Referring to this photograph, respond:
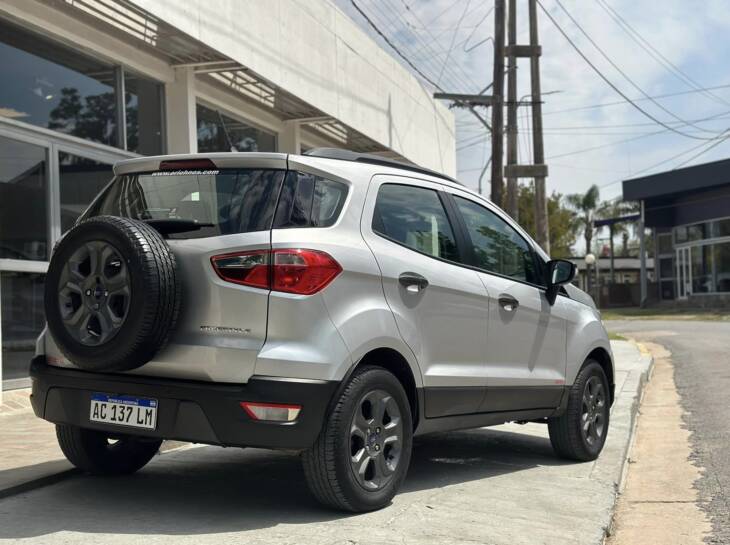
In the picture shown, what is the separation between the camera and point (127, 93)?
11.0 m

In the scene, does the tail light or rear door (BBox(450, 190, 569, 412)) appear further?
rear door (BBox(450, 190, 569, 412))

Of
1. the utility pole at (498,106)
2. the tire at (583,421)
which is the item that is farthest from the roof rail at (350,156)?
the utility pole at (498,106)

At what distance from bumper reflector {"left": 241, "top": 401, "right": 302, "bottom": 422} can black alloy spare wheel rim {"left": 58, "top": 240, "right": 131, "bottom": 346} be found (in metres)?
0.73

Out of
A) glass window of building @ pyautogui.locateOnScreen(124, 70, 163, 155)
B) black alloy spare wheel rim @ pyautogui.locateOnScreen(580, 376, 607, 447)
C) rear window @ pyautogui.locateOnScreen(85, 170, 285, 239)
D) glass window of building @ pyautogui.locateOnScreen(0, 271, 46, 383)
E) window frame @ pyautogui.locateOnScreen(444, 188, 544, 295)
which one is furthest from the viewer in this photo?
glass window of building @ pyautogui.locateOnScreen(124, 70, 163, 155)

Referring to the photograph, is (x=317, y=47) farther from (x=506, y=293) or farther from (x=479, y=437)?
(x=506, y=293)

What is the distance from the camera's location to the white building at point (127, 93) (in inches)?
355

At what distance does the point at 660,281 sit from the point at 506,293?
4292cm

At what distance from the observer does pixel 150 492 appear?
198 inches

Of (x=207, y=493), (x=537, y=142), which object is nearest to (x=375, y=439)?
(x=207, y=493)

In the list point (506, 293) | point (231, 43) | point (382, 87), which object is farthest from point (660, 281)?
point (506, 293)

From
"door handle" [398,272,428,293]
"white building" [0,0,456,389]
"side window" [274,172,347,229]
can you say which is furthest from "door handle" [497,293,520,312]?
"white building" [0,0,456,389]

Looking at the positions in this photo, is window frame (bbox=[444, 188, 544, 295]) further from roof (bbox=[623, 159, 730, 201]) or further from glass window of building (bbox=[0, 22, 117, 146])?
roof (bbox=[623, 159, 730, 201])

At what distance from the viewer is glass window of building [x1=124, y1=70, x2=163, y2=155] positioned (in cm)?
1103

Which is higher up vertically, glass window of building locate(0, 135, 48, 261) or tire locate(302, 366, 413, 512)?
glass window of building locate(0, 135, 48, 261)
